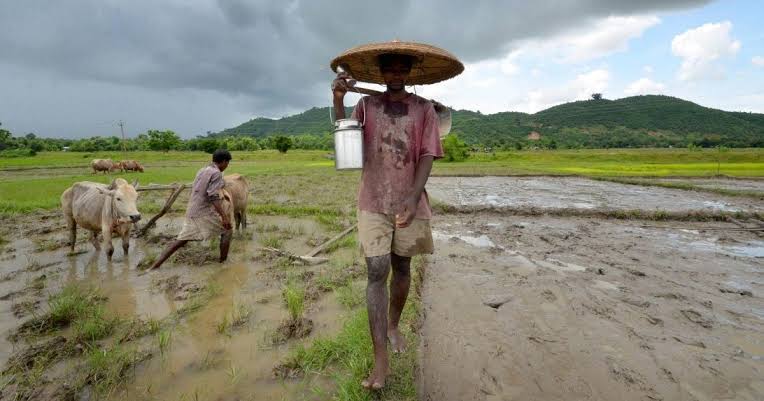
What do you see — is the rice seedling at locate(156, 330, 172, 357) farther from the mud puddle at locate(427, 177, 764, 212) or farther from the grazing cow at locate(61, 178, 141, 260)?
the mud puddle at locate(427, 177, 764, 212)

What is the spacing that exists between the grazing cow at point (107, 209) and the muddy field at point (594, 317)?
4.63 metres

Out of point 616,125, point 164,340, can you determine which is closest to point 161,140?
point 164,340

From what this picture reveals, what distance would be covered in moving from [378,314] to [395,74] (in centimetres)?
160

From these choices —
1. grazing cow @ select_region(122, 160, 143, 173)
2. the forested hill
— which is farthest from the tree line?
grazing cow @ select_region(122, 160, 143, 173)

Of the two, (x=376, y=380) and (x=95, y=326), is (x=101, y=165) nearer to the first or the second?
(x=95, y=326)

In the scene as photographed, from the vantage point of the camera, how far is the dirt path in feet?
8.29

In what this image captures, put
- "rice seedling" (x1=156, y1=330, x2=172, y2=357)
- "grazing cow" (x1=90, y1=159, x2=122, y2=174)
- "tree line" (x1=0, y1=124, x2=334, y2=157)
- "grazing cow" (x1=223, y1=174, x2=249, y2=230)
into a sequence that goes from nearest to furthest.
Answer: "rice seedling" (x1=156, y1=330, x2=172, y2=357), "grazing cow" (x1=223, y1=174, x2=249, y2=230), "grazing cow" (x1=90, y1=159, x2=122, y2=174), "tree line" (x1=0, y1=124, x2=334, y2=157)

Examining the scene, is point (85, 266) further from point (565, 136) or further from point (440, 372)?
point (565, 136)

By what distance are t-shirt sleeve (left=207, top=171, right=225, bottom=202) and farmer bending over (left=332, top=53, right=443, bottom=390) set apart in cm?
337

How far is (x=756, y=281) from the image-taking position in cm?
462

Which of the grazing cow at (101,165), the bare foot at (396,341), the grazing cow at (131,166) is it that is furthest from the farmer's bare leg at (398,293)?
the grazing cow at (101,165)

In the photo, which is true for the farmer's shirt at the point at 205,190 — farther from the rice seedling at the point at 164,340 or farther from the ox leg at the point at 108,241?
the rice seedling at the point at 164,340

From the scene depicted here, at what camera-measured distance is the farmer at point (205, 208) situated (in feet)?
16.8

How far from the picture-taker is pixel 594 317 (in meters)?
3.57
